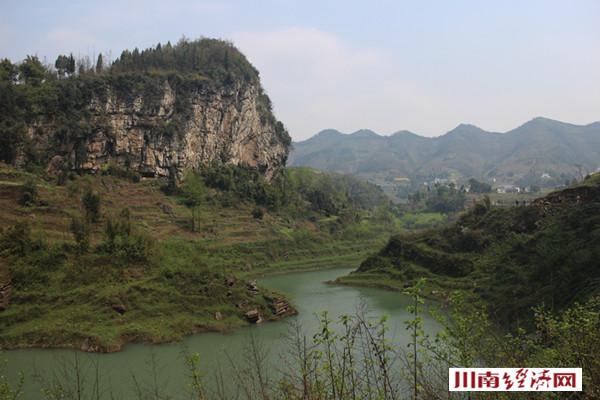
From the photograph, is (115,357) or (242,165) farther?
(242,165)

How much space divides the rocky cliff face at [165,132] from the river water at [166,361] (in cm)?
3455

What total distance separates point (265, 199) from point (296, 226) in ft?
18.5

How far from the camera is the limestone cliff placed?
152 ft

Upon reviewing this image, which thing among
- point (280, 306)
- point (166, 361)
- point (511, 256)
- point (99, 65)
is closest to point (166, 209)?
point (280, 306)

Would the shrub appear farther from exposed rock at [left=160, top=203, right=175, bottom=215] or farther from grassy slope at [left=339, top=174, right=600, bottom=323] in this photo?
grassy slope at [left=339, top=174, right=600, bottom=323]

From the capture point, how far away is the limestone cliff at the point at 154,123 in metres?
46.2

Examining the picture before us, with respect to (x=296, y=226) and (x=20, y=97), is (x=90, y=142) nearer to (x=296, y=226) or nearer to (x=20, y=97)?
(x=20, y=97)

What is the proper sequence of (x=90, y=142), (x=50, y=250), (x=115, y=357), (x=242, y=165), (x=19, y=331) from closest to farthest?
(x=115, y=357)
(x=19, y=331)
(x=50, y=250)
(x=90, y=142)
(x=242, y=165)

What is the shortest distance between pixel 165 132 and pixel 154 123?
188cm

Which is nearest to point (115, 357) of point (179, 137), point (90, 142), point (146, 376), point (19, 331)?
point (146, 376)

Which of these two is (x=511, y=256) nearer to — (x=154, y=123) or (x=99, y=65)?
(x=154, y=123)

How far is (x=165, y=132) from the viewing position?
52.9 meters

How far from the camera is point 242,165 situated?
60.8 metres

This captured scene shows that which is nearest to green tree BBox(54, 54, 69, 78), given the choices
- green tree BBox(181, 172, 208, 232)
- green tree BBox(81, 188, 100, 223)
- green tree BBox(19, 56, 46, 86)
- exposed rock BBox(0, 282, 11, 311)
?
green tree BBox(19, 56, 46, 86)
